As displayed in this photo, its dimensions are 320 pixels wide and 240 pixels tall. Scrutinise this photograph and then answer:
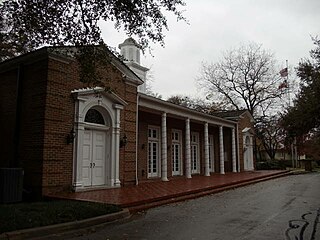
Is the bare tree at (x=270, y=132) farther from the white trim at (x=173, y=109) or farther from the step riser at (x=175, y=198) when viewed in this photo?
the step riser at (x=175, y=198)

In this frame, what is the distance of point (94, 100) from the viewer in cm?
1204

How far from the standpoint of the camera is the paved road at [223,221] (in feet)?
20.3

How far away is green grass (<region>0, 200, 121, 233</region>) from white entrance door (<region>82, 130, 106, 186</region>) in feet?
12.2

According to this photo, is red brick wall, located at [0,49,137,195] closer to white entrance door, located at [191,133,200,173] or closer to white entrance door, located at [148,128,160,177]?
white entrance door, located at [148,128,160,177]

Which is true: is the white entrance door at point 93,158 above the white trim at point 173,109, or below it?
below

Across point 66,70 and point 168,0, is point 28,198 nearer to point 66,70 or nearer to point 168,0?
point 66,70

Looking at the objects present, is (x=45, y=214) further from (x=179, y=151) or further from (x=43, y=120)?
(x=179, y=151)

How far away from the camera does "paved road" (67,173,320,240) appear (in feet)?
20.3

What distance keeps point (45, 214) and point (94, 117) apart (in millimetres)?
5852

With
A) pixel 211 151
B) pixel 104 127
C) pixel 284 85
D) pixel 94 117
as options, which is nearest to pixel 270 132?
pixel 284 85

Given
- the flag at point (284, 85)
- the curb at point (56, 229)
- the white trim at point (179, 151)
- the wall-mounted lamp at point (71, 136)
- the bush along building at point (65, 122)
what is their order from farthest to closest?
the flag at point (284, 85)
the white trim at point (179, 151)
the wall-mounted lamp at point (71, 136)
the bush along building at point (65, 122)
the curb at point (56, 229)

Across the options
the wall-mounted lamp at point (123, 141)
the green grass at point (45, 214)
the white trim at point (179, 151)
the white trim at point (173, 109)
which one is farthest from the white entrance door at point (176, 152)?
the green grass at point (45, 214)

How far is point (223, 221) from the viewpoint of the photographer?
736cm

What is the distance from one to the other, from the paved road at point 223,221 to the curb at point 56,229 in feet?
0.87
